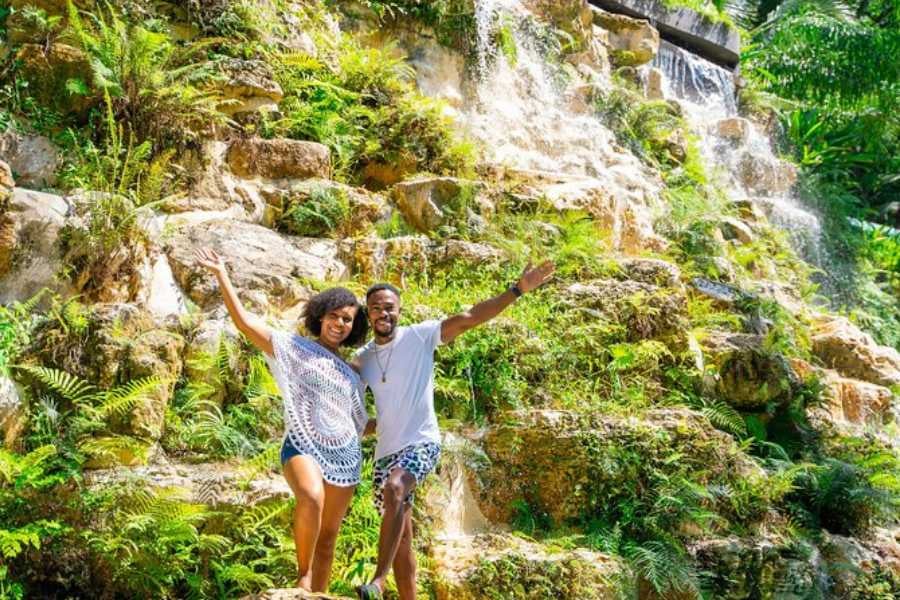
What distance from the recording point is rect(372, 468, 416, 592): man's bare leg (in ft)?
12.2

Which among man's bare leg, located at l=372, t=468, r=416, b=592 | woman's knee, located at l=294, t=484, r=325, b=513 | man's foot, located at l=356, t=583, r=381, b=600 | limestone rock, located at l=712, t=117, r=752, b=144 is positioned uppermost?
woman's knee, located at l=294, t=484, r=325, b=513

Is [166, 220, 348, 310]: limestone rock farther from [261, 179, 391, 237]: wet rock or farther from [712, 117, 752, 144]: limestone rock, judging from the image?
[712, 117, 752, 144]: limestone rock

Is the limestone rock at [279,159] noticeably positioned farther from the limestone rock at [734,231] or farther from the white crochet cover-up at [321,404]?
the limestone rock at [734,231]

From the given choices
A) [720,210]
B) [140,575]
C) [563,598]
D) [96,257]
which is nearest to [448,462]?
[563,598]

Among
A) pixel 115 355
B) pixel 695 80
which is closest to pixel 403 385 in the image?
pixel 115 355

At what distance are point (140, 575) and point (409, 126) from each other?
5.51m

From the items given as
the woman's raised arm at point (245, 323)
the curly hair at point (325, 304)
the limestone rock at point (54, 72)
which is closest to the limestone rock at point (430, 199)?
the limestone rock at point (54, 72)

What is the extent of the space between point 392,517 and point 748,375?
448cm

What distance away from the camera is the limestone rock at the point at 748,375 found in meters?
7.21

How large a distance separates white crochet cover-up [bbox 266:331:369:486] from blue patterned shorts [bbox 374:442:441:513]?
0.38ft

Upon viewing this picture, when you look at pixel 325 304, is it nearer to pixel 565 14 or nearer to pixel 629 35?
pixel 565 14

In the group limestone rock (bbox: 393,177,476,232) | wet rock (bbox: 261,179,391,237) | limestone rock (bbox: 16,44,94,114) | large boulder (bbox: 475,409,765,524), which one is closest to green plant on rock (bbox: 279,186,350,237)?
wet rock (bbox: 261,179,391,237)

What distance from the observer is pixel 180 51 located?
735cm

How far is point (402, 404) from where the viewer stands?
4078 mm
